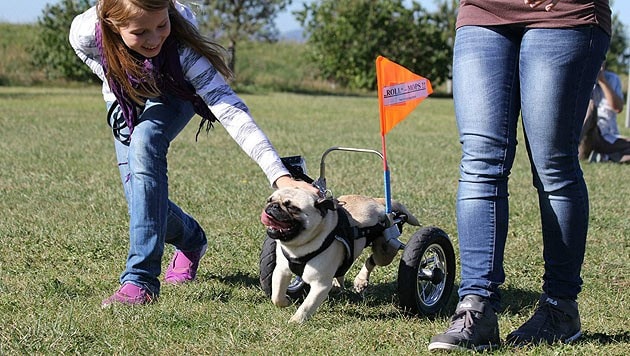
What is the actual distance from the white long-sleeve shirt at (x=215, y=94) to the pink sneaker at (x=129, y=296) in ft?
2.53

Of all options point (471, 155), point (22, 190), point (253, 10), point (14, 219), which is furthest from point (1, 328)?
point (253, 10)

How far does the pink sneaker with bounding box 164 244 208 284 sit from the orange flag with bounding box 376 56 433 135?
1121mm

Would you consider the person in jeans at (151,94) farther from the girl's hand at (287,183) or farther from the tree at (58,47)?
the tree at (58,47)

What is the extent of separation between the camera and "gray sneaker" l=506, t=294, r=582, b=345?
126 inches

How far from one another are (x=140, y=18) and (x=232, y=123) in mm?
546

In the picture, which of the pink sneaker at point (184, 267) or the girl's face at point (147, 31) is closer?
the girl's face at point (147, 31)

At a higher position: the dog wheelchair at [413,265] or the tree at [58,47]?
the tree at [58,47]

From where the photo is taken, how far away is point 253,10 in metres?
33.6

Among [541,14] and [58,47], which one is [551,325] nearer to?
[541,14]

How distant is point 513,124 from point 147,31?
149 centimetres

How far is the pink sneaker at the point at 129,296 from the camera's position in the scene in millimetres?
3633

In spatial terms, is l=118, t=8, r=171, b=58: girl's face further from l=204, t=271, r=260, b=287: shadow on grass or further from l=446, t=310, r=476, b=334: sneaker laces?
l=446, t=310, r=476, b=334: sneaker laces

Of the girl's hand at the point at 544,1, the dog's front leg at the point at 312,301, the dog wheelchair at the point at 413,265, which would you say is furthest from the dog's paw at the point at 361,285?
the girl's hand at the point at 544,1

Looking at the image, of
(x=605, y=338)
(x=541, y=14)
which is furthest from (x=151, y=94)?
(x=605, y=338)
